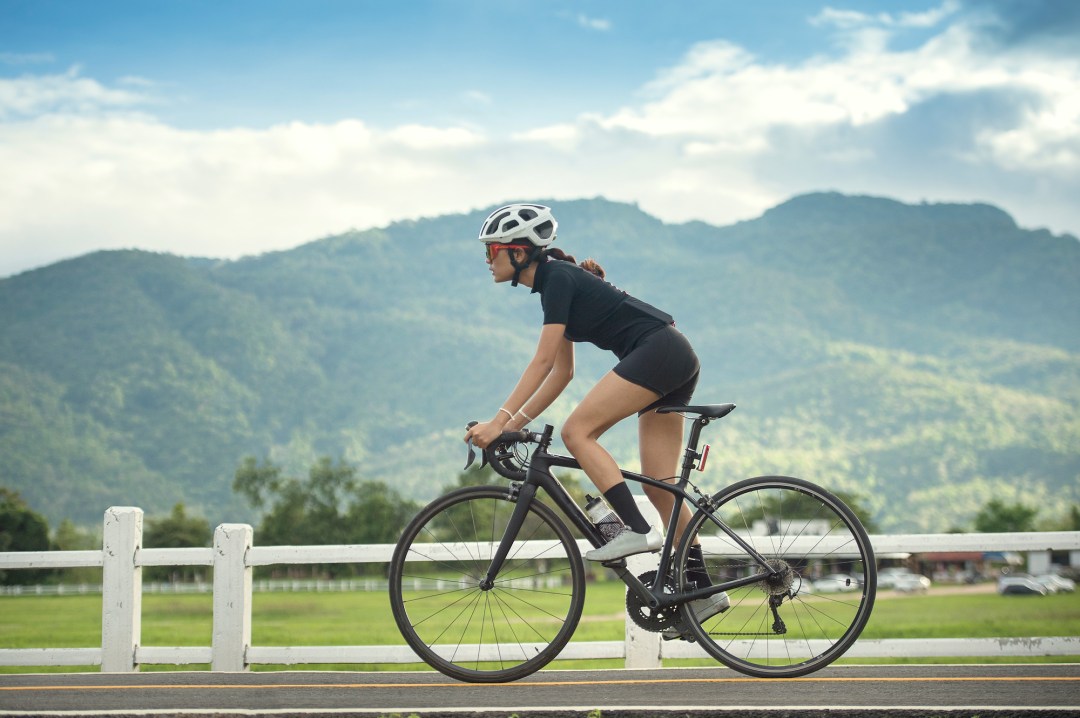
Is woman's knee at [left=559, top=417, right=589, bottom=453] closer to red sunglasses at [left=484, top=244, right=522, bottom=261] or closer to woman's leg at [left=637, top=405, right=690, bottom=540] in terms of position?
woman's leg at [left=637, top=405, right=690, bottom=540]

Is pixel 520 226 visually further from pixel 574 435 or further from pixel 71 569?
pixel 71 569

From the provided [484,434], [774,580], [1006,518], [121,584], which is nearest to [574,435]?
[484,434]

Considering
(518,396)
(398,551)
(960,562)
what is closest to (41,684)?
(398,551)

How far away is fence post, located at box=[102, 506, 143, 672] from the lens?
361 inches

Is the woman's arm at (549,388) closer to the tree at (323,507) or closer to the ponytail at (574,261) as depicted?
the ponytail at (574,261)

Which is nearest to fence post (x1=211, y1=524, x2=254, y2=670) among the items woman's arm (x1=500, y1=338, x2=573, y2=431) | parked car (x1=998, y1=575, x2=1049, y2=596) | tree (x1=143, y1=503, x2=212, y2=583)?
woman's arm (x1=500, y1=338, x2=573, y2=431)

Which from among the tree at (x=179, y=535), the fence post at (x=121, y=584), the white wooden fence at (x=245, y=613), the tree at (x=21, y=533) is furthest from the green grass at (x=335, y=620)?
the fence post at (x=121, y=584)

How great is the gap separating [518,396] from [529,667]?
129 centimetres

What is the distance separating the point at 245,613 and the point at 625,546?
168 inches

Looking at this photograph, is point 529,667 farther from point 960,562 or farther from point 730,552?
point 960,562

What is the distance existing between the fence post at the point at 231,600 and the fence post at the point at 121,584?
0.70 meters

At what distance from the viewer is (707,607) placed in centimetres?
580

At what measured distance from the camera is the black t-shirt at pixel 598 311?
5.84 meters

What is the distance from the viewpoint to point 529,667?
571 centimetres
